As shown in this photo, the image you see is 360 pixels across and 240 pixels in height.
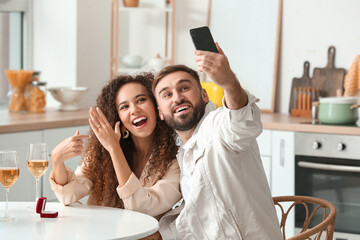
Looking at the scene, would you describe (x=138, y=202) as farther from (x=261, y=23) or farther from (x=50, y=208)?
(x=261, y=23)

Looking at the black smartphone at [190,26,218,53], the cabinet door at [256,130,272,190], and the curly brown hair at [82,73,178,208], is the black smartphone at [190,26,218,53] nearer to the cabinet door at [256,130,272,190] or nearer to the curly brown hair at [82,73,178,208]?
the curly brown hair at [82,73,178,208]

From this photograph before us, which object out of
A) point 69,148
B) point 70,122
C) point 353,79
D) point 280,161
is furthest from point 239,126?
point 353,79

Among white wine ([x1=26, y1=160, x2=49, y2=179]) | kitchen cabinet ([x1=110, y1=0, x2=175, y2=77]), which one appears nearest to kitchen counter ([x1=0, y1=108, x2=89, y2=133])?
kitchen cabinet ([x1=110, y1=0, x2=175, y2=77])

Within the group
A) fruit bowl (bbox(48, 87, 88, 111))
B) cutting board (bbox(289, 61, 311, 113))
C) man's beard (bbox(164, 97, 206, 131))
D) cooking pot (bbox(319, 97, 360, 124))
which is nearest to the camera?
man's beard (bbox(164, 97, 206, 131))

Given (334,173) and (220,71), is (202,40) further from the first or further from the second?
(334,173)

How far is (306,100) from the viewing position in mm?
3967

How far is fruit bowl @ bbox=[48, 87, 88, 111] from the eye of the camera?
3.91 meters

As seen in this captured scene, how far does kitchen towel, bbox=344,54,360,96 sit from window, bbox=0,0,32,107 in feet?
7.11

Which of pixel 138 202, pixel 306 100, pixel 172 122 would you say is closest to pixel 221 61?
pixel 172 122

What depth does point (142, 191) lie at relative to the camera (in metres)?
2.00

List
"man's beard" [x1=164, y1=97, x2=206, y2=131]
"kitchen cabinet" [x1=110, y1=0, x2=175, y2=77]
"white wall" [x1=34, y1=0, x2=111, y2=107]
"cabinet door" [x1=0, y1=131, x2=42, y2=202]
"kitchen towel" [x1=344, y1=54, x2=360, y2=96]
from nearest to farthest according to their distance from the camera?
"man's beard" [x1=164, y1=97, x2=206, y2=131]
"cabinet door" [x1=0, y1=131, x2=42, y2=202]
"kitchen towel" [x1=344, y1=54, x2=360, y2=96]
"white wall" [x1=34, y1=0, x2=111, y2=107]
"kitchen cabinet" [x1=110, y1=0, x2=175, y2=77]

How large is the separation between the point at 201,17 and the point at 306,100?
0.98 metres

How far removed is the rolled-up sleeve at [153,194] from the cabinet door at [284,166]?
1472 mm

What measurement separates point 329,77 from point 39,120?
180 centimetres
